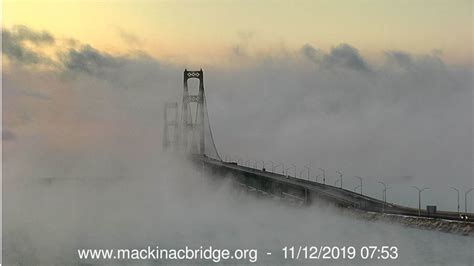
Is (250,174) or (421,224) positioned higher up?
(250,174)

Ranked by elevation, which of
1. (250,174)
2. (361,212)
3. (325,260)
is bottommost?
(325,260)

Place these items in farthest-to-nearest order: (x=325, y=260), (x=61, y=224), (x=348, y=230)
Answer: (x=61, y=224) → (x=348, y=230) → (x=325, y=260)

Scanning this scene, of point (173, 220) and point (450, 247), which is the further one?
point (173, 220)

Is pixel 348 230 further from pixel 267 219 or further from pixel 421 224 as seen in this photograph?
pixel 267 219

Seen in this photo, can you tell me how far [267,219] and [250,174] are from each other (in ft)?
107

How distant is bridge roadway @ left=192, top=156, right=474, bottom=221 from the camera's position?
123 meters

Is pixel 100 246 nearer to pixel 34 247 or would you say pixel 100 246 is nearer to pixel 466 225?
pixel 34 247

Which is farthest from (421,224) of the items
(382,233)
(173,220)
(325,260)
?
(173,220)

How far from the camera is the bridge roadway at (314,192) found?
403 ft

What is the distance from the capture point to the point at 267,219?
503 feet

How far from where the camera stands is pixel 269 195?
176750mm

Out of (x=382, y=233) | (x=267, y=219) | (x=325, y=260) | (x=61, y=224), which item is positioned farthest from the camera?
(x=61, y=224)

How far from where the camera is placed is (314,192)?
14838 centimetres

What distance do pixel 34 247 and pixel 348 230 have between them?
42.8 m
